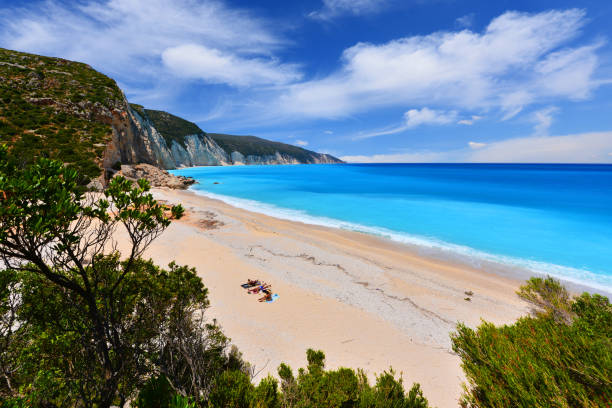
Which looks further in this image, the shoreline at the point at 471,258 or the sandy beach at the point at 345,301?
the shoreline at the point at 471,258

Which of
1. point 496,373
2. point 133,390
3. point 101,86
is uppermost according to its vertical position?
point 101,86

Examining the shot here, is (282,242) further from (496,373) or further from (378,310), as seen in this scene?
(496,373)

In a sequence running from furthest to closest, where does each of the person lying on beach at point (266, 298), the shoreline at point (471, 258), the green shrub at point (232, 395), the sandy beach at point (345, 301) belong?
the shoreline at point (471, 258) < the person lying on beach at point (266, 298) < the sandy beach at point (345, 301) < the green shrub at point (232, 395)

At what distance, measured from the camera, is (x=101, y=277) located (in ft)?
14.9

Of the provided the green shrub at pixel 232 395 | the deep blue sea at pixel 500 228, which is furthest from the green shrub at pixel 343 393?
the deep blue sea at pixel 500 228

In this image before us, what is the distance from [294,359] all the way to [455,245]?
57.9 feet

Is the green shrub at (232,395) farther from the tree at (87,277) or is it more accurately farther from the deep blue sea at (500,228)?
the deep blue sea at (500,228)

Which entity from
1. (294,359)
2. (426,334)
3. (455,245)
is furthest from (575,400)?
(455,245)

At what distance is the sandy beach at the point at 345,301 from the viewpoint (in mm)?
6594

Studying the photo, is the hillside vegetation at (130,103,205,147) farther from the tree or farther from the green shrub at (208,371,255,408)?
the green shrub at (208,371,255,408)

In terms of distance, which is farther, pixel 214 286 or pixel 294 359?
pixel 214 286

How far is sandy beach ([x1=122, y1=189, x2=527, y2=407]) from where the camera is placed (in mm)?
6594

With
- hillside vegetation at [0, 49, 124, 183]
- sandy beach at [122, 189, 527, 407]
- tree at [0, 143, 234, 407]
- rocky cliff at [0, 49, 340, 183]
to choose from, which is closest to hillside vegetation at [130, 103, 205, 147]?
rocky cliff at [0, 49, 340, 183]

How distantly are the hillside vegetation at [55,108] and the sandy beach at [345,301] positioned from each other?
19333 millimetres
